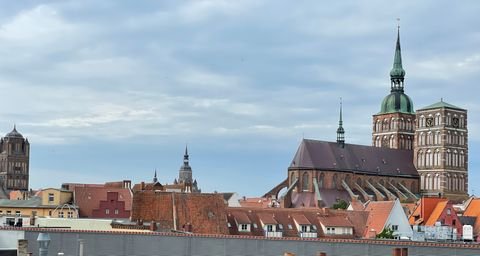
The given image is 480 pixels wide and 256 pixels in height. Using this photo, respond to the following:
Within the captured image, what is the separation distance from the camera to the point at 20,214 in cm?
9000

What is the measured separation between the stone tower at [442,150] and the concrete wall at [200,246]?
10745 cm

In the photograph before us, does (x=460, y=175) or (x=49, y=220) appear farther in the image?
(x=460, y=175)

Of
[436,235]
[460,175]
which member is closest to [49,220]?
[436,235]

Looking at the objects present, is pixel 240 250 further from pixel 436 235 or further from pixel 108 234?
pixel 436 235

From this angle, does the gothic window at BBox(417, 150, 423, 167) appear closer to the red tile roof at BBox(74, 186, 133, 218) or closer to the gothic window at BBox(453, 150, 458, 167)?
the gothic window at BBox(453, 150, 458, 167)

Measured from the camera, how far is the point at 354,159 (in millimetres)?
147750

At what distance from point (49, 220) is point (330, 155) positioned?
82.9 meters

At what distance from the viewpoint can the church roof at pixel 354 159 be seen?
141375 mm

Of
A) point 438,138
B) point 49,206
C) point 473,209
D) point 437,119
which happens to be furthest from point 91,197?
point 437,119

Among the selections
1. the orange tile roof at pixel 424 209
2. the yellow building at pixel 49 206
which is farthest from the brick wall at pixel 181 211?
the orange tile roof at pixel 424 209

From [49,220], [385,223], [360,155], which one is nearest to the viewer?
[49,220]

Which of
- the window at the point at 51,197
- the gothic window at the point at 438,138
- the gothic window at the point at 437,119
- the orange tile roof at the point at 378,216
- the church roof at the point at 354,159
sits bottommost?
the orange tile roof at the point at 378,216

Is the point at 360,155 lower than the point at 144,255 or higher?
higher

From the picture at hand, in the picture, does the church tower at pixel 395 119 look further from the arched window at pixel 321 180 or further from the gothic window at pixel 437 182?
the arched window at pixel 321 180
